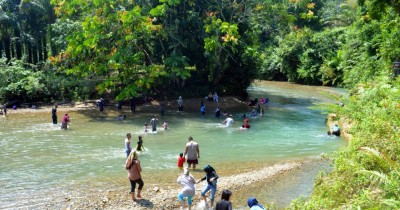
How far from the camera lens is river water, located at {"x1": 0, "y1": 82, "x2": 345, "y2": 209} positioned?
1422 centimetres

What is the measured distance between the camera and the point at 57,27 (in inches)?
1364

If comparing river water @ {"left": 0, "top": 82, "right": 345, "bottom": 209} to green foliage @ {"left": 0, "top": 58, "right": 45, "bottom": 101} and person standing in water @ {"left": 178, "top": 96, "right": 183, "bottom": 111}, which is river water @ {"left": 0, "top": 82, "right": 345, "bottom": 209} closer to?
person standing in water @ {"left": 178, "top": 96, "right": 183, "bottom": 111}

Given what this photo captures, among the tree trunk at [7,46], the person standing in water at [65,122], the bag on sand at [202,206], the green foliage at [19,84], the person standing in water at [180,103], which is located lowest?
the bag on sand at [202,206]

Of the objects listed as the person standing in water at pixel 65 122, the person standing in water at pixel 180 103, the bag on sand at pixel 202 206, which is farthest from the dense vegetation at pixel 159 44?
the bag on sand at pixel 202 206

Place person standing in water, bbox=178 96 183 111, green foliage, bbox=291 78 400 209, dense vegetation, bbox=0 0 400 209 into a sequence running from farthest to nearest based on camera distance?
person standing in water, bbox=178 96 183 111 < dense vegetation, bbox=0 0 400 209 < green foliage, bbox=291 78 400 209

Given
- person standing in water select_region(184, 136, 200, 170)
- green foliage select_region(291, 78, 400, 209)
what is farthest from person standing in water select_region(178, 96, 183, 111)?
green foliage select_region(291, 78, 400, 209)

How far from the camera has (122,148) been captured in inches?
781

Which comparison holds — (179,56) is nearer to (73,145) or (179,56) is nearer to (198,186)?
(73,145)

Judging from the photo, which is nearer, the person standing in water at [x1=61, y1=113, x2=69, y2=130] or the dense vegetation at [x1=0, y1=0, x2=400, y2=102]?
the person standing in water at [x1=61, y1=113, x2=69, y2=130]

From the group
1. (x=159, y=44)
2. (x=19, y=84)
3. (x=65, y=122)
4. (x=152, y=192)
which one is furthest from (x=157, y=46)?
(x=152, y=192)

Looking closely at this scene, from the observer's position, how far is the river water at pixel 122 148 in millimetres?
14219

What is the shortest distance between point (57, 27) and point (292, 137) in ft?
73.4

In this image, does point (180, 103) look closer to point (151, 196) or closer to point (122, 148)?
point (122, 148)

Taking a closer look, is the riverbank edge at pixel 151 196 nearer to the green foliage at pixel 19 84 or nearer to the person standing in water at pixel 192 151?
the person standing in water at pixel 192 151
